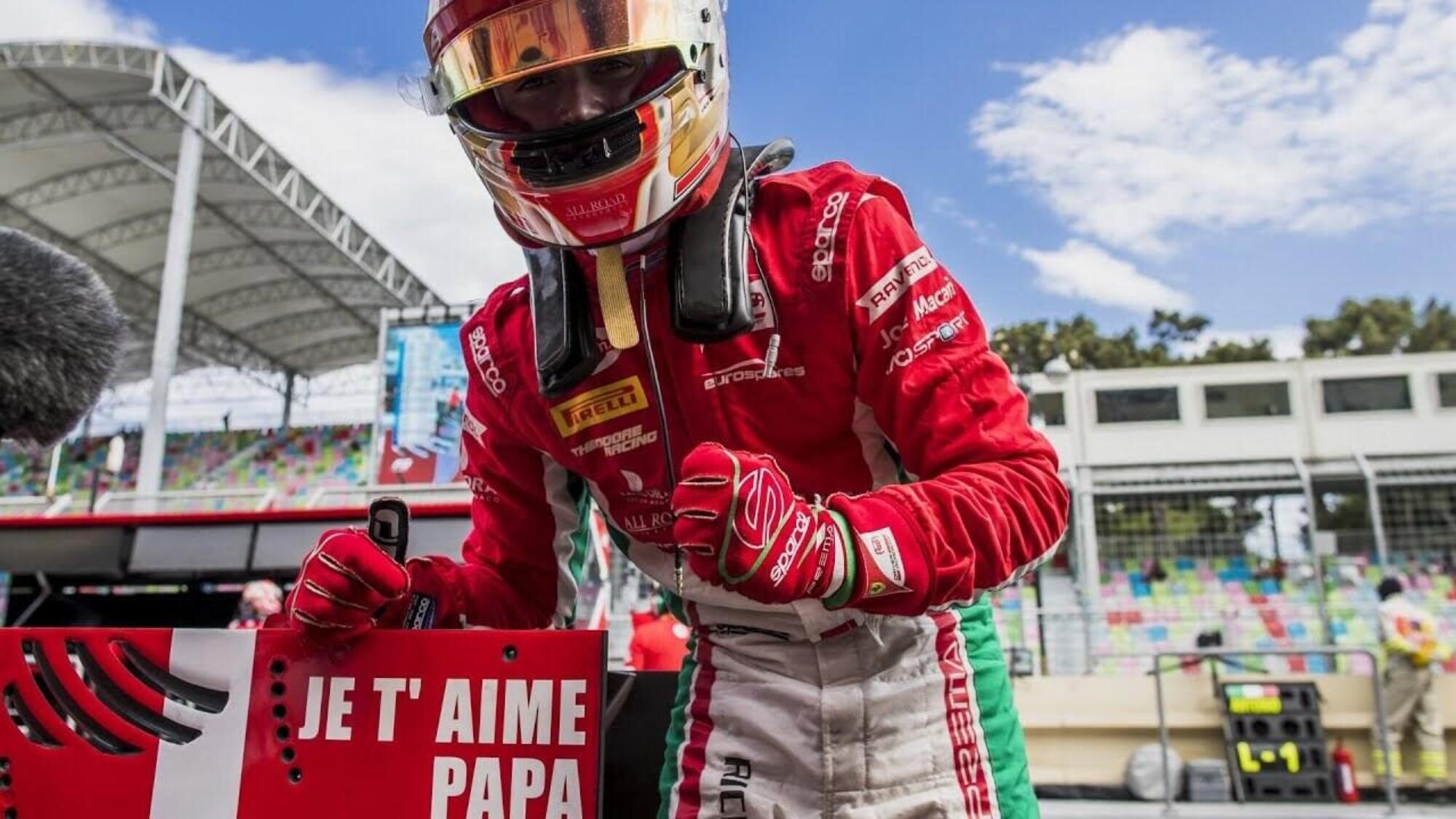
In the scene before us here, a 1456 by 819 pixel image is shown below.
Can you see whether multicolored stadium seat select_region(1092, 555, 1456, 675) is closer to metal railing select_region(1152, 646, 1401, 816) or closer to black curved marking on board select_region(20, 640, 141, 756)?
metal railing select_region(1152, 646, 1401, 816)

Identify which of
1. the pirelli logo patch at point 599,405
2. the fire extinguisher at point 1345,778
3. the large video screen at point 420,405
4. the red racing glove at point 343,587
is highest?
the large video screen at point 420,405

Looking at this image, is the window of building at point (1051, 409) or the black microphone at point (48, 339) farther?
the window of building at point (1051, 409)

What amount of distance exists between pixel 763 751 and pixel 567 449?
0.51m

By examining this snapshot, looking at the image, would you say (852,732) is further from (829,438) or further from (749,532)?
(749,532)

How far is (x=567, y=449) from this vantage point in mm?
1563

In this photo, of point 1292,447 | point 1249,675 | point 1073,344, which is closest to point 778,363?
point 1249,675

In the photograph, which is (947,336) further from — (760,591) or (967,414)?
(760,591)

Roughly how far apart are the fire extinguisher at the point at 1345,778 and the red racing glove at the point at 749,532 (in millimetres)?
7324

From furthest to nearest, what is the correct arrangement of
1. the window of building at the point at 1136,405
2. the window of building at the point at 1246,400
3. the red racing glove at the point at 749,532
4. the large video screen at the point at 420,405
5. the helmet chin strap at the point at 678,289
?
1. the window of building at the point at 1136,405
2. the window of building at the point at 1246,400
3. the large video screen at the point at 420,405
4. the helmet chin strap at the point at 678,289
5. the red racing glove at the point at 749,532

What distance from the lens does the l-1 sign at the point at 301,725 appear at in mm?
1244

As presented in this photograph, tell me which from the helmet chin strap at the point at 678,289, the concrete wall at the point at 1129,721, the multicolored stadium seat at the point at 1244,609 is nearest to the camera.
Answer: the helmet chin strap at the point at 678,289

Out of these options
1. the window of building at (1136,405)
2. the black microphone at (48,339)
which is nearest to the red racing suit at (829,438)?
the black microphone at (48,339)

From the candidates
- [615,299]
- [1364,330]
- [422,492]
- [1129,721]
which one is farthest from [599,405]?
[1364,330]

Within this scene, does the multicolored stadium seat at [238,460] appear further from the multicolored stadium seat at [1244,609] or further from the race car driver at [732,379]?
the race car driver at [732,379]
